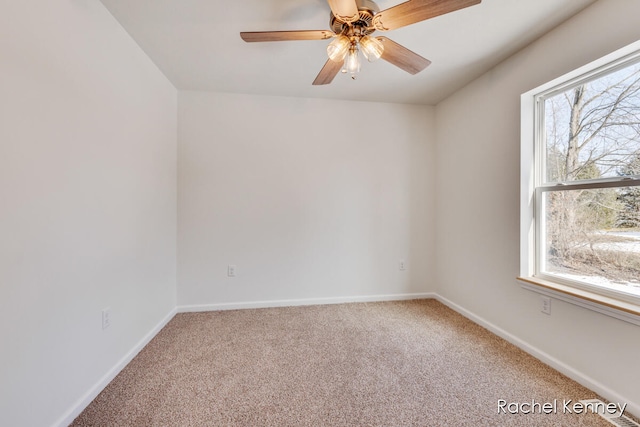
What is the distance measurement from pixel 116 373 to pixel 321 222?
201 cm

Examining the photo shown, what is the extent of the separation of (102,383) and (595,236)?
3.14 metres

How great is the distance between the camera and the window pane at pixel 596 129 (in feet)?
4.80

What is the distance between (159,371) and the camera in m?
1.70

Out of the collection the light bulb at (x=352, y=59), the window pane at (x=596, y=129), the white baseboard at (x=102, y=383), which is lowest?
the white baseboard at (x=102, y=383)

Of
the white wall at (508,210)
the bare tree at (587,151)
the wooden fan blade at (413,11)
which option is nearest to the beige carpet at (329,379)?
the white wall at (508,210)

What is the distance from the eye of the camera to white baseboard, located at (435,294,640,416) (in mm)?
1374

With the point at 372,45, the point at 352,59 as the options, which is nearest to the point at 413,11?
the point at 372,45

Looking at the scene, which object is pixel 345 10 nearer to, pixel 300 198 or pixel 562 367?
pixel 300 198

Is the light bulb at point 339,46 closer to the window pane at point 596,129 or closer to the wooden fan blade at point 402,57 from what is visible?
the wooden fan blade at point 402,57

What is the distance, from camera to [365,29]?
139 cm

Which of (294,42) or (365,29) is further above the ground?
(294,42)

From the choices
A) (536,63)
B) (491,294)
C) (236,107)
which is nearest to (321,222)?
(236,107)

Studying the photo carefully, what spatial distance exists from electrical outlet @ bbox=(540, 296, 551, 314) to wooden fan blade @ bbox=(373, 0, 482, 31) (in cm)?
186

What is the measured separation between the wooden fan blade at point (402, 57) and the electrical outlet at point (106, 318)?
2.23m
